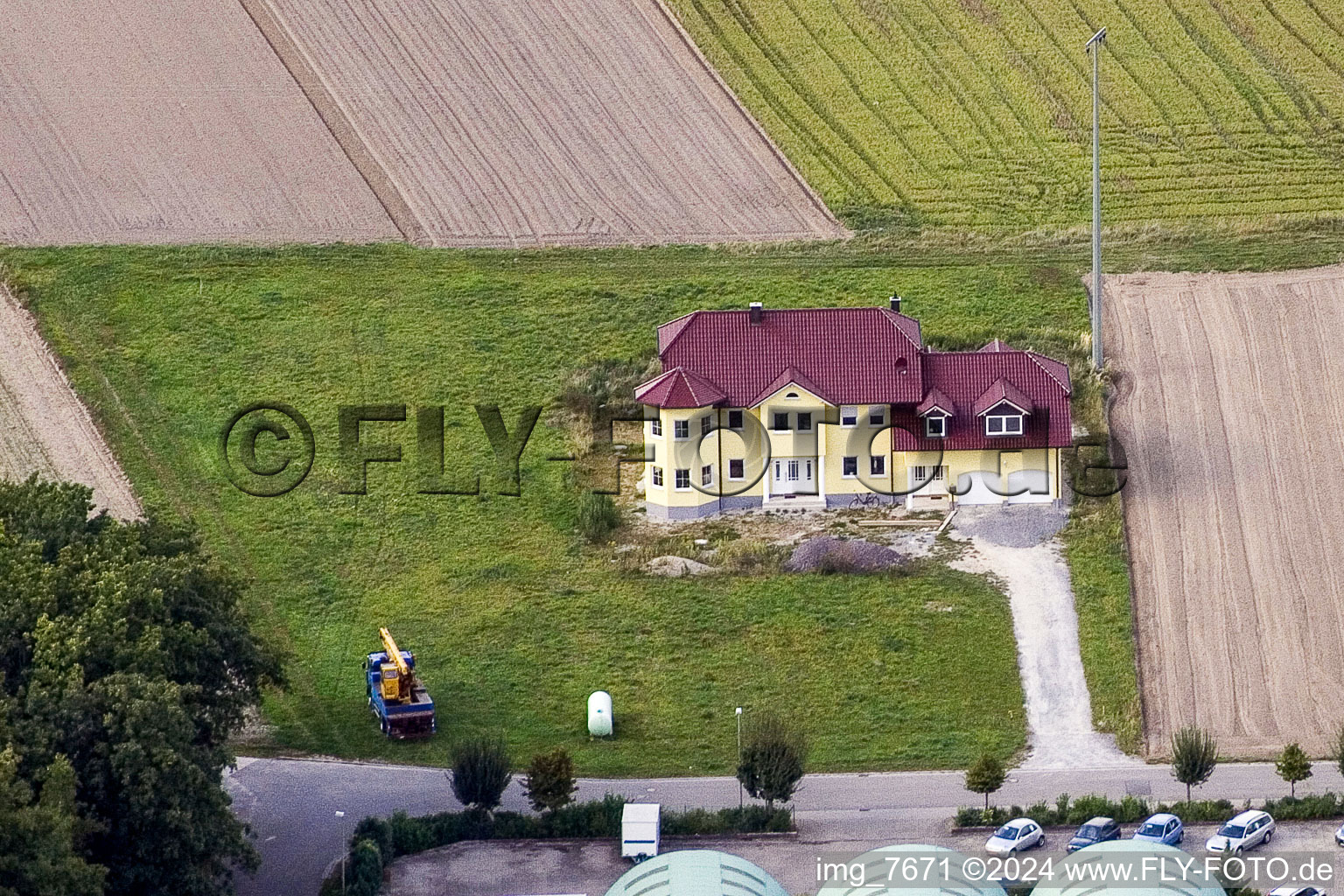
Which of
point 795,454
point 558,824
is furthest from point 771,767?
point 795,454

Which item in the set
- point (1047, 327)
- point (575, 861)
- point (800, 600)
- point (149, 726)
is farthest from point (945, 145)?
point (149, 726)

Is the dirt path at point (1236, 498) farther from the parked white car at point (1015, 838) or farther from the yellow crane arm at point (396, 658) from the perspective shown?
the yellow crane arm at point (396, 658)

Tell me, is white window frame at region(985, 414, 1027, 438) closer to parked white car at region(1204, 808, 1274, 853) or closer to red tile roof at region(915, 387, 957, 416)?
red tile roof at region(915, 387, 957, 416)

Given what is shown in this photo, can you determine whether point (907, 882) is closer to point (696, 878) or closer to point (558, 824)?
point (696, 878)

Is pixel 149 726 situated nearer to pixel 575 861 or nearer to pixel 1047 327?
pixel 575 861

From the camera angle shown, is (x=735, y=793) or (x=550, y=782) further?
(x=735, y=793)
